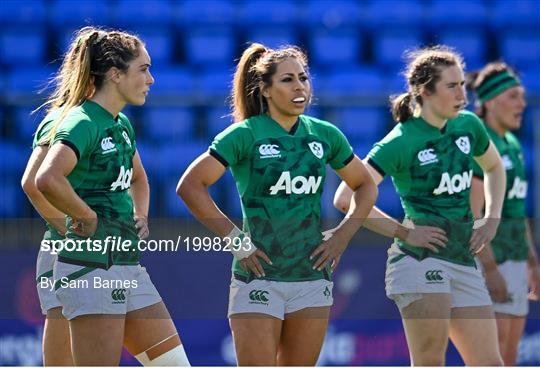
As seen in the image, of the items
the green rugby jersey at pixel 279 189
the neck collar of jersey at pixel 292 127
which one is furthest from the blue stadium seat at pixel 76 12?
the green rugby jersey at pixel 279 189

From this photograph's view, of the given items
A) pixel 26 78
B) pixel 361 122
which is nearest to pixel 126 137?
pixel 361 122

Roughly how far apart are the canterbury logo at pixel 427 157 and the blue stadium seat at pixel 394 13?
6.74m

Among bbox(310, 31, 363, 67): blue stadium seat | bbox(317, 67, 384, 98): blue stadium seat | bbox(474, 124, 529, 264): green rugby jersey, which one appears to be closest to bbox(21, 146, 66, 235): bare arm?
bbox(474, 124, 529, 264): green rugby jersey

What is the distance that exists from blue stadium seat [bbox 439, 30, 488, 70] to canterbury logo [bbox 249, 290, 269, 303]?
7725 millimetres

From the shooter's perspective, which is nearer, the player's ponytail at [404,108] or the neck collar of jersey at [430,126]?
the neck collar of jersey at [430,126]

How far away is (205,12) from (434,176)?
6.96 metres

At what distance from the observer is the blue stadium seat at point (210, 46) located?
39.0 feet

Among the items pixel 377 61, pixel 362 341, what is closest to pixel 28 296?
pixel 362 341

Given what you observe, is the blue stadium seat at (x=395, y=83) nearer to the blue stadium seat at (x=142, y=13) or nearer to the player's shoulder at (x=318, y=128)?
the blue stadium seat at (x=142, y=13)

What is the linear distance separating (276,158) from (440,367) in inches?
53.4

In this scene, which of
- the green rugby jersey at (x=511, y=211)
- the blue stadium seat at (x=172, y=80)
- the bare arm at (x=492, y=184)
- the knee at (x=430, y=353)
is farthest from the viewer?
the blue stadium seat at (x=172, y=80)

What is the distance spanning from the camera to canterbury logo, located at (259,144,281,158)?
511 centimetres

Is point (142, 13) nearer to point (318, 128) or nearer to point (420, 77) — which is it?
point (420, 77)

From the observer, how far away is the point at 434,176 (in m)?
5.64
